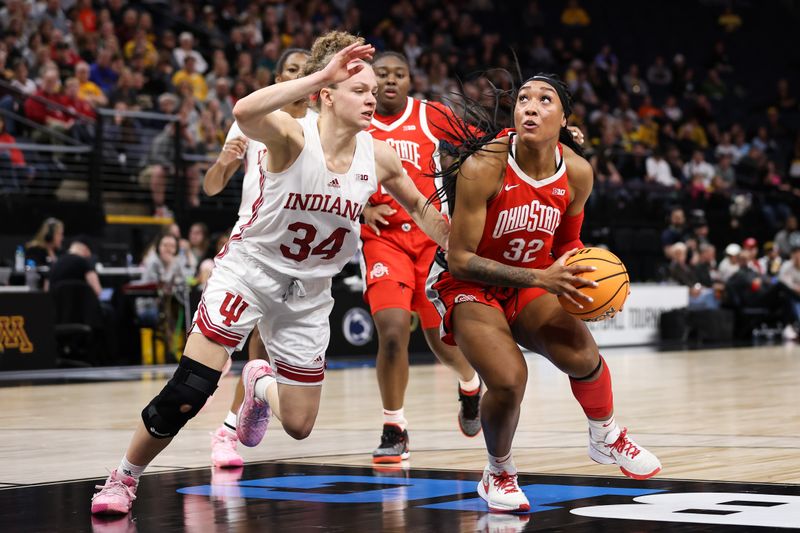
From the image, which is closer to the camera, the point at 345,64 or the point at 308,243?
the point at 345,64

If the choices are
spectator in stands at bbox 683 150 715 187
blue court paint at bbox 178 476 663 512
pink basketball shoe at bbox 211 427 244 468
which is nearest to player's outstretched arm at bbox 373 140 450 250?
blue court paint at bbox 178 476 663 512

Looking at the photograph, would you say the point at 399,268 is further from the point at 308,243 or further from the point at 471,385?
the point at 308,243

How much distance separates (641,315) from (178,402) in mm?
14288

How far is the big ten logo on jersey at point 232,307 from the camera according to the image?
5293 mm

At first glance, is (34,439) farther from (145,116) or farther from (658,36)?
(658,36)

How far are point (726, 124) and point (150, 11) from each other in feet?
45.5

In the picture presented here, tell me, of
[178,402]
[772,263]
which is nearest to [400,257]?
[178,402]

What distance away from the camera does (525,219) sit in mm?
5359

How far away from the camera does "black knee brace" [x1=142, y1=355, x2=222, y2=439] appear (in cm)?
508

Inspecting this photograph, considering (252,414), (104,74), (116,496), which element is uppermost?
(104,74)

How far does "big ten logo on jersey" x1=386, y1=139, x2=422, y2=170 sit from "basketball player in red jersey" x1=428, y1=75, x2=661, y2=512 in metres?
A: 1.72

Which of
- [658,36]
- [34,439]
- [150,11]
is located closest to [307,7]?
[150,11]

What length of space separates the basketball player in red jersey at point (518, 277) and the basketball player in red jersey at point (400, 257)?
137 cm

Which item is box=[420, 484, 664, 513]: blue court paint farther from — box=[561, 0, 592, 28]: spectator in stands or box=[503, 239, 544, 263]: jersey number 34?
box=[561, 0, 592, 28]: spectator in stands
